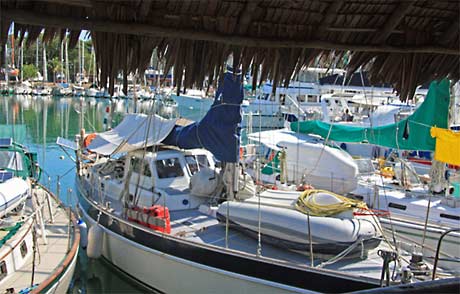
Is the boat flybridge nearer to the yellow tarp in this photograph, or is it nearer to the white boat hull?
the white boat hull

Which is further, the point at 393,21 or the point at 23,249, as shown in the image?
the point at 23,249

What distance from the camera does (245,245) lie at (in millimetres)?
8148

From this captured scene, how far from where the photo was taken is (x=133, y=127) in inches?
472

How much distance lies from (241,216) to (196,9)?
503cm

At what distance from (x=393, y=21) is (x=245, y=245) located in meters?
4.92

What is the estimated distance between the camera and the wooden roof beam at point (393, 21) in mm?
4043

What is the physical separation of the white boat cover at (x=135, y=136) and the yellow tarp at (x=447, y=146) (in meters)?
5.78

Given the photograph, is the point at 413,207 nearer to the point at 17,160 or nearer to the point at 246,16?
the point at 246,16

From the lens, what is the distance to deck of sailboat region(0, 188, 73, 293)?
754 centimetres

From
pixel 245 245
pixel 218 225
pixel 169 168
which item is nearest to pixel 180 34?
pixel 245 245

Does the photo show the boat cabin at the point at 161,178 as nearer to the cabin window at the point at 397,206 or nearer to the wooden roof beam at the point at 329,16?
the cabin window at the point at 397,206

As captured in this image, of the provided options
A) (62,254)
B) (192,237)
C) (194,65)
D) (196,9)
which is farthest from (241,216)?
(196,9)

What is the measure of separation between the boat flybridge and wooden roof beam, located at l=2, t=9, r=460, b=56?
280cm

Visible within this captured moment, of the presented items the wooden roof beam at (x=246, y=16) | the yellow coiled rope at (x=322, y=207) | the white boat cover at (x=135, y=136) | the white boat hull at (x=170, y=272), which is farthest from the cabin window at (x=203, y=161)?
the wooden roof beam at (x=246, y=16)
